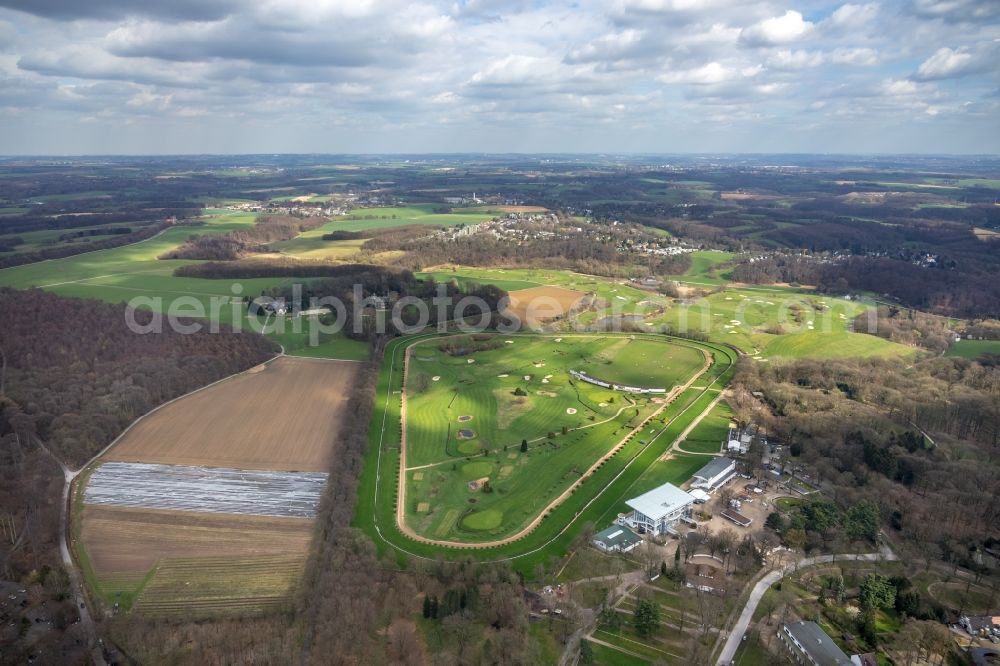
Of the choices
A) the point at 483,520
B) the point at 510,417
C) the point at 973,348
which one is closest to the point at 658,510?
the point at 483,520

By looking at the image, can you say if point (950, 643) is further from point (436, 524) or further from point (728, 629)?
point (436, 524)

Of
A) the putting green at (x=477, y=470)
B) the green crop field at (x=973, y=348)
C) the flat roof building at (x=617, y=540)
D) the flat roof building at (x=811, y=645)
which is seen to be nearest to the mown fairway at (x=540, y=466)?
the putting green at (x=477, y=470)

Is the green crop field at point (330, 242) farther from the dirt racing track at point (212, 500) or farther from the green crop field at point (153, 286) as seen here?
the dirt racing track at point (212, 500)

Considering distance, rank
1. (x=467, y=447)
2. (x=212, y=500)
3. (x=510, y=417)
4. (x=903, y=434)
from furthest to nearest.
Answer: (x=510, y=417) → (x=467, y=447) → (x=903, y=434) → (x=212, y=500)

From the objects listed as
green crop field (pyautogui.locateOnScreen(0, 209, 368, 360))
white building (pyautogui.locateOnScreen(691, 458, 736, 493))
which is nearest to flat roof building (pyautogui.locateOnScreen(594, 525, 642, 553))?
white building (pyautogui.locateOnScreen(691, 458, 736, 493))

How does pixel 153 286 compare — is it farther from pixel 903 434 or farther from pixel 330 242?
pixel 903 434

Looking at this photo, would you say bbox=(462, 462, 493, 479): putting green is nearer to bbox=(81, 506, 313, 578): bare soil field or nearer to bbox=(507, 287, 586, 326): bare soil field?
bbox=(81, 506, 313, 578): bare soil field

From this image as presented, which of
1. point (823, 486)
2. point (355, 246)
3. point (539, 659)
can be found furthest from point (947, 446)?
point (355, 246)
